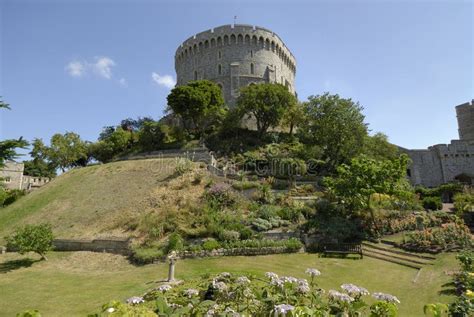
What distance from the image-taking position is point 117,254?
60.1 feet

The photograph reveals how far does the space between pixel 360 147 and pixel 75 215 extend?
91.3ft

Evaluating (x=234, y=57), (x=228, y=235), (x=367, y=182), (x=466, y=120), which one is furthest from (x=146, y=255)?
(x=466, y=120)

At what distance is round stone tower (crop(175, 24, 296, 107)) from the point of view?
54.7 m

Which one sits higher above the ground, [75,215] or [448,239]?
[75,215]

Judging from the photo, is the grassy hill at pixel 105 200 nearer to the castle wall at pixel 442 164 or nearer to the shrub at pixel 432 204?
the shrub at pixel 432 204

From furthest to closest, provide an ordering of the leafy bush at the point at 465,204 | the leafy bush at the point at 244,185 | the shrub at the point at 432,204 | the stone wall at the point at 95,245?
the shrub at the point at 432,204
the leafy bush at the point at 244,185
the leafy bush at the point at 465,204
the stone wall at the point at 95,245

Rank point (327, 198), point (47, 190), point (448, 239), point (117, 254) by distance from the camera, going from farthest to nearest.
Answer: point (47, 190)
point (327, 198)
point (117, 254)
point (448, 239)

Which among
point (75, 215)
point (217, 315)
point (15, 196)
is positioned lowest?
point (217, 315)

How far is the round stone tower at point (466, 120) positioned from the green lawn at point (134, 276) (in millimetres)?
45500

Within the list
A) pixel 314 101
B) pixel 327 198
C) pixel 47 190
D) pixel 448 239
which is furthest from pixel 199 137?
pixel 448 239

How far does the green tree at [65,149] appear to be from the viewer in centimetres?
4465

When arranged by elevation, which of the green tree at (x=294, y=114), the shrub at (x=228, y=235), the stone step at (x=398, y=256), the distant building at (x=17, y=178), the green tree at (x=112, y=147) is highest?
the green tree at (x=294, y=114)

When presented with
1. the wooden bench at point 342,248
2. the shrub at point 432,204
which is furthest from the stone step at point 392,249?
the shrub at point 432,204

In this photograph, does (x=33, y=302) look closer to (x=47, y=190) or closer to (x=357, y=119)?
(x=47, y=190)
